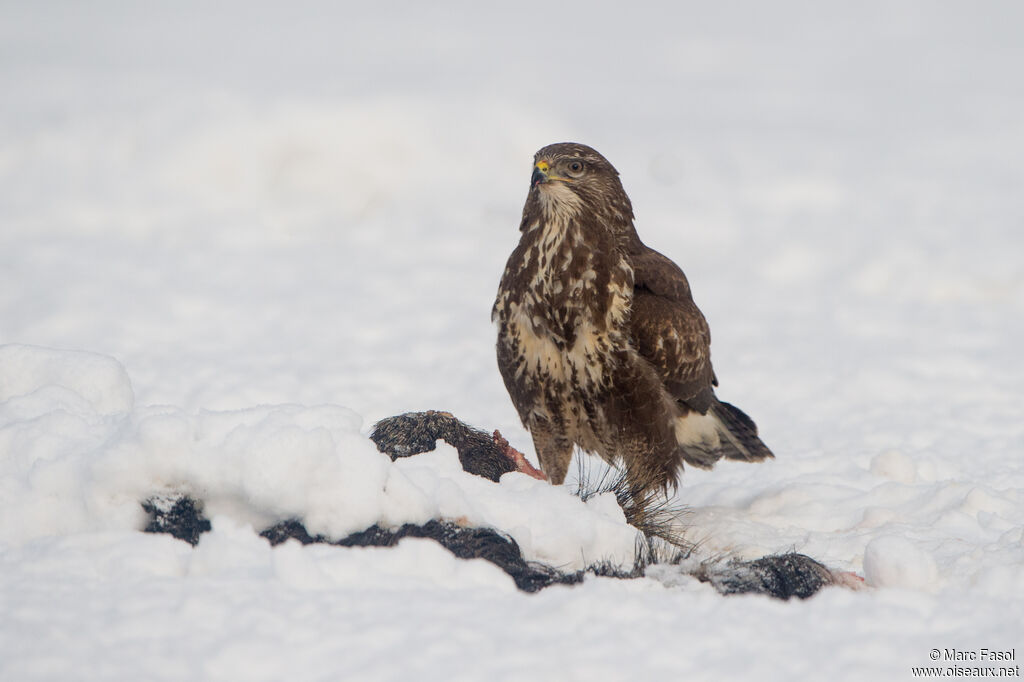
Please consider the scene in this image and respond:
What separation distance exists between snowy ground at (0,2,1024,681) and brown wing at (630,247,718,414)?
2.49 ft

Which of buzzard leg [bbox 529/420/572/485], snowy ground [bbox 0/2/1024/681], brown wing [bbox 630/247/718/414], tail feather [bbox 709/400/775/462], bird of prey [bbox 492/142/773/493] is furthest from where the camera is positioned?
tail feather [bbox 709/400/775/462]

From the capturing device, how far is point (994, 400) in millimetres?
8227

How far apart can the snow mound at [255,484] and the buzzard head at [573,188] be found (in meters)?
1.61

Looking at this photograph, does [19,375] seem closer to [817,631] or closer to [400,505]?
[400,505]

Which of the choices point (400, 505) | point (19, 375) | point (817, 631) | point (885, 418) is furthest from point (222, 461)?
point (885, 418)

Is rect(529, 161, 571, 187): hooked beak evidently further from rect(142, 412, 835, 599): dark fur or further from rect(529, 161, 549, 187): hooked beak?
rect(142, 412, 835, 599): dark fur

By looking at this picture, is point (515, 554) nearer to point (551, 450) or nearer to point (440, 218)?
point (551, 450)

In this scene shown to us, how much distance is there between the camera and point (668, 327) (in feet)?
16.7

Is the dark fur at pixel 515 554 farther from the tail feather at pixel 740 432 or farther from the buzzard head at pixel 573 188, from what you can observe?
the tail feather at pixel 740 432

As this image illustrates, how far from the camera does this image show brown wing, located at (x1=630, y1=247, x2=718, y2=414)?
5.06m

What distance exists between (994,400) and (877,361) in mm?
1238

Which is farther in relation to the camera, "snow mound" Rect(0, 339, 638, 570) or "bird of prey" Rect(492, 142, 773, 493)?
"bird of prey" Rect(492, 142, 773, 493)

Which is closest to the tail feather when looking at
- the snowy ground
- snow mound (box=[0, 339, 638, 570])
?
the snowy ground

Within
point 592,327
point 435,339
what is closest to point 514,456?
point 592,327
